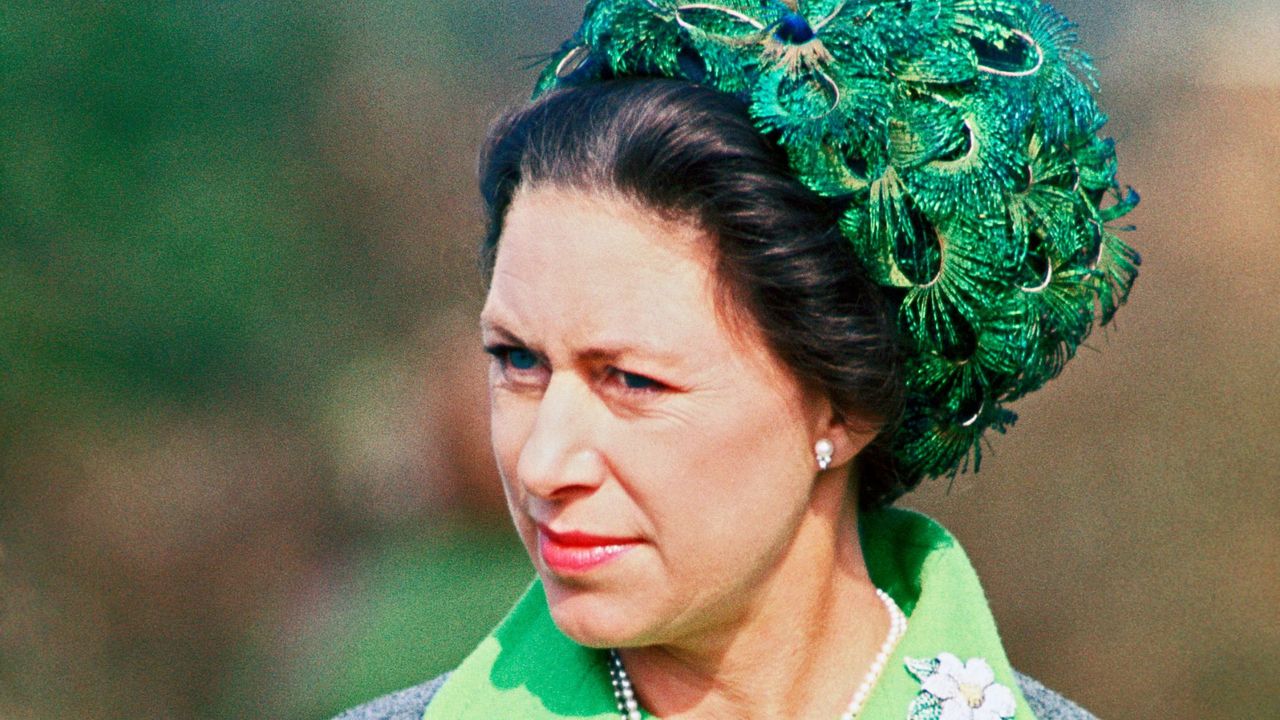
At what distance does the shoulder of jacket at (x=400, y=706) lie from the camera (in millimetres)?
2043

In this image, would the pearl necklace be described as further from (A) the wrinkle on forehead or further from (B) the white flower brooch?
(A) the wrinkle on forehead

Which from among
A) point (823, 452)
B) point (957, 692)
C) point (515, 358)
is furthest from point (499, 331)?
point (957, 692)

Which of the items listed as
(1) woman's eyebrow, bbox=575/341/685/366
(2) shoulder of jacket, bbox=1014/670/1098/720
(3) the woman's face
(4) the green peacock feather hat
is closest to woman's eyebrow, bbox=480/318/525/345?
(3) the woman's face

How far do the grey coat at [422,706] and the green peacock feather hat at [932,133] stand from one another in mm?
610

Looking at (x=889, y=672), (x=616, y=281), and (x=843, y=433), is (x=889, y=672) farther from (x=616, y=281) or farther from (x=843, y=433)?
(x=616, y=281)

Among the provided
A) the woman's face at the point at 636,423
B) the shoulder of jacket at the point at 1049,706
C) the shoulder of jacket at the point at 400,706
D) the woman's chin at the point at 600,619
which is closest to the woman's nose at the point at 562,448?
the woman's face at the point at 636,423

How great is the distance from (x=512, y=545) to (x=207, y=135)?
5.36 feet

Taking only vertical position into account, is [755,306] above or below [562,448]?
above

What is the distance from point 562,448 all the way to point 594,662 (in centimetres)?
41

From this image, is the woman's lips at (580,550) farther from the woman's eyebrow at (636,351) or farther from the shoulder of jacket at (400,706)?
the shoulder of jacket at (400,706)

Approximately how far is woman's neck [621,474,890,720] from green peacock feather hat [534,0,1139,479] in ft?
0.80

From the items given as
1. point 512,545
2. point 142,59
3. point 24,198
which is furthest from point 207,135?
point 512,545

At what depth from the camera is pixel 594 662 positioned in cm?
190

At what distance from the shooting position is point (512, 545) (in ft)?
13.7
